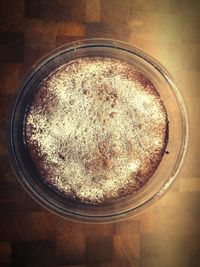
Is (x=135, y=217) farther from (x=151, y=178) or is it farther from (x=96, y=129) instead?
(x=96, y=129)

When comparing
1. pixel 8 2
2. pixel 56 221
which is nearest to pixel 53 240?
pixel 56 221

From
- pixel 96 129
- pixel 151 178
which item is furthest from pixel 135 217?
pixel 96 129

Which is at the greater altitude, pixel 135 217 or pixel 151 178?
pixel 151 178
